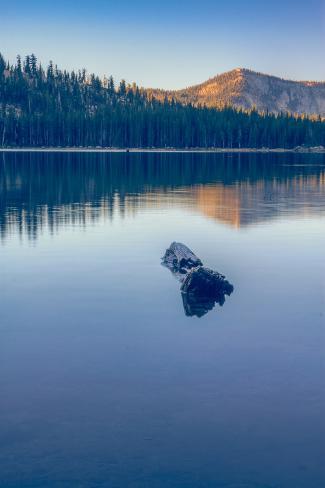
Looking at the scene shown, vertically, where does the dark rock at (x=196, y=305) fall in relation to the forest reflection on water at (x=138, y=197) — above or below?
below

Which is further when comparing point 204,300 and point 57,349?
point 204,300

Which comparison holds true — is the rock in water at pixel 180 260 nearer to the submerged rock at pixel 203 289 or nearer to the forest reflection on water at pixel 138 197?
the submerged rock at pixel 203 289

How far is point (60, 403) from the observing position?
419 inches

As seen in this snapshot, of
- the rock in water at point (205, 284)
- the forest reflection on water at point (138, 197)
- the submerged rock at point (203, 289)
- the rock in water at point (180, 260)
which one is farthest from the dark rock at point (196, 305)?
the forest reflection on water at point (138, 197)

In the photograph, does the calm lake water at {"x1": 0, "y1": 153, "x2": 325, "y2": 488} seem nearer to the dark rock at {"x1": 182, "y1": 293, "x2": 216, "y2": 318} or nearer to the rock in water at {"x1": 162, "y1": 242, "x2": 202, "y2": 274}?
the dark rock at {"x1": 182, "y1": 293, "x2": 216, "y2": 318}

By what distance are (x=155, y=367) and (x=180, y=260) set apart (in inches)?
392

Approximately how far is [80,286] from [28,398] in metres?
9.04

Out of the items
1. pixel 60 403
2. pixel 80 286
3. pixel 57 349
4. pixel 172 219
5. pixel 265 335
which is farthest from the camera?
pixel 172 219

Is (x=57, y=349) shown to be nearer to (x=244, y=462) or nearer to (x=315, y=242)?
(x=244, y=462)

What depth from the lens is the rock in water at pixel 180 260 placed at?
21.9 m

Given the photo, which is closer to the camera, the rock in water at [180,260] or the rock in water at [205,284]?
the rock in water at [205,284]

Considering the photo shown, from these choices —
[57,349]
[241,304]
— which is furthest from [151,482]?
[241,304]

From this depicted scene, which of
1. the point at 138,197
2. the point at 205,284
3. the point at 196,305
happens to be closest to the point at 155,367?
the point at 196,305

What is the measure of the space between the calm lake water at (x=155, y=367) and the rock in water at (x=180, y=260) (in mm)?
583
